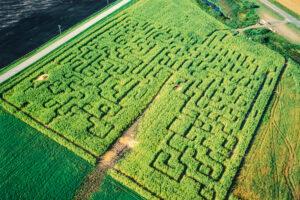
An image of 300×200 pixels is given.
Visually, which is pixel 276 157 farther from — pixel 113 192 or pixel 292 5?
pixel 292 5

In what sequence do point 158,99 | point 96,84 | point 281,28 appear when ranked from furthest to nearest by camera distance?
1. point 281,28
2. point 96,84
3. point 158,99

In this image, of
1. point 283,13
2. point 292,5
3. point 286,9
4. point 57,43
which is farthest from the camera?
point 292,5

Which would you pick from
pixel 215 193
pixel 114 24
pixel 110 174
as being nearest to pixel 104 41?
pixel 114 24

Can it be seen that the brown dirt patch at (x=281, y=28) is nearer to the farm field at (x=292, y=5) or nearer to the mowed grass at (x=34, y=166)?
the farm field at (x=292, y=5)

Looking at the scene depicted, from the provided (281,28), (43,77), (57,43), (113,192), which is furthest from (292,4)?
(113,192)

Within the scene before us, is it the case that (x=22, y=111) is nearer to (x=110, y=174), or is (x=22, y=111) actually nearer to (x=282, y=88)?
(x=110, y=174)

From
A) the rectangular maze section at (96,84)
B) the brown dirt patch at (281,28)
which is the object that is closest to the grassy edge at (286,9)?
the brown dirt patch at (281,28)
